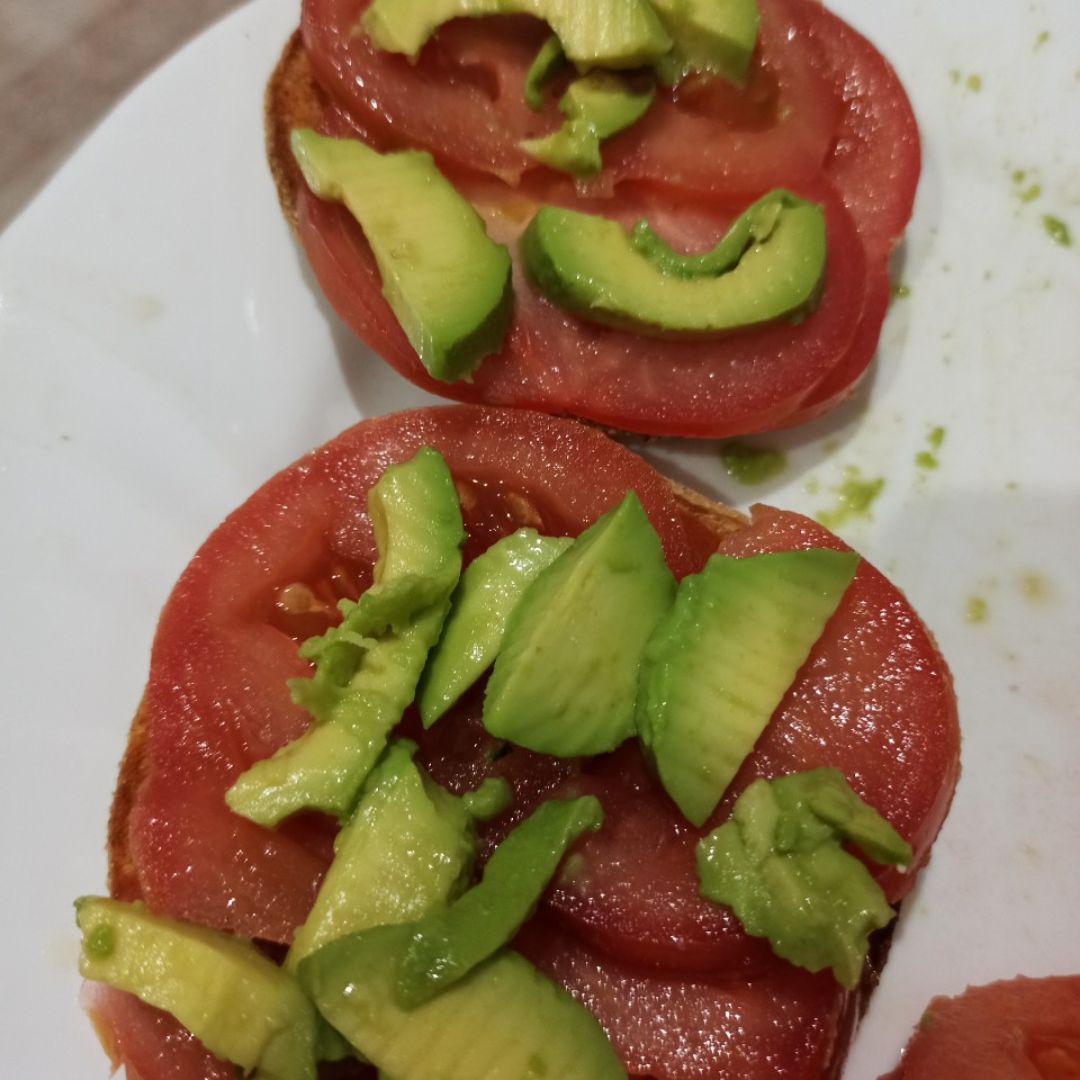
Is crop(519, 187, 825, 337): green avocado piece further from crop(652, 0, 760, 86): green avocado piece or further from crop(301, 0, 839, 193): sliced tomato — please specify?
crop(652, 0, 760, 86): green avocado piece

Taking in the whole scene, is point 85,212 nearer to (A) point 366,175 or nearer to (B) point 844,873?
(A) point 366,175

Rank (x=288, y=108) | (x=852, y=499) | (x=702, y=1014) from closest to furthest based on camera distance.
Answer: (x=702, y=1014) < (x=288, y=108) < (x=852, y=499)

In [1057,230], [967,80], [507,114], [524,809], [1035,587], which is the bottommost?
[524,809]

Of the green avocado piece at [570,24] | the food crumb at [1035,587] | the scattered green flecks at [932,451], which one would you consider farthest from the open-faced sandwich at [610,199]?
the food crumb at [1035,587]

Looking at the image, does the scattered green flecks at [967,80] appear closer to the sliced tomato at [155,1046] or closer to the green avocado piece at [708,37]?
the green avocado piece at [708,37]

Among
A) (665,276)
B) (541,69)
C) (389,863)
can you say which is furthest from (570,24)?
(389,863)

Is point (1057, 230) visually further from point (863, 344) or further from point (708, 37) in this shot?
point (708, 37)

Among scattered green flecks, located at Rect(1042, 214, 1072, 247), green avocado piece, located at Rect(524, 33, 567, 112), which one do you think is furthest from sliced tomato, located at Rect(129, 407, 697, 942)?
scattered green flecks, located at Rect(1042, 214, 1072, 247)

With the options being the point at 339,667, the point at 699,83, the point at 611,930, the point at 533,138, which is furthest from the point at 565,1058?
the point at 699,83
